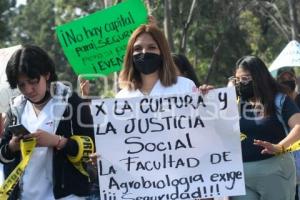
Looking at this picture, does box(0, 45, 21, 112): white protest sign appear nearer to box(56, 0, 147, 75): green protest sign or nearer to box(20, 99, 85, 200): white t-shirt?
box(56, 0, 147, 75): green protest sign

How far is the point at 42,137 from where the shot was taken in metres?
3.89

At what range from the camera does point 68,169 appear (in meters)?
4.05

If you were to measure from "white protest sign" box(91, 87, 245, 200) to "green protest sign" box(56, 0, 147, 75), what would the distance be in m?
2.77

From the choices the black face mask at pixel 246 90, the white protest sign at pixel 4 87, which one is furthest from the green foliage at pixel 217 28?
the black face mask at pixel 246 90

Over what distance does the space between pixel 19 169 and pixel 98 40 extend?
11.9 feet

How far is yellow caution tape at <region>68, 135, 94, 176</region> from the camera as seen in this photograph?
404 centimetres

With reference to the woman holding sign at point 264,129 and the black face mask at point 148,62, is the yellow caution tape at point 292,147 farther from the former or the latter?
the black face mask at point 148,62

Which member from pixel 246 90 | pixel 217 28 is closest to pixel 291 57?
pixel 246 90

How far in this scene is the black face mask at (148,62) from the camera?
470cm

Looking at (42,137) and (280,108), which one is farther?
(280,108)

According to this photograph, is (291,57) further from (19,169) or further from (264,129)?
(19,169)

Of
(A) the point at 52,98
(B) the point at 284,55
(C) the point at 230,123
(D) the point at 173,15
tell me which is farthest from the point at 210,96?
(D) the point at 173,15

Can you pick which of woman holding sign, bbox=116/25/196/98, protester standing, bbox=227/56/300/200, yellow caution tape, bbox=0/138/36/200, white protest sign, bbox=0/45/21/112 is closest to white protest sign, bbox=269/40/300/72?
white protest sign, bbox=0/45/21/112

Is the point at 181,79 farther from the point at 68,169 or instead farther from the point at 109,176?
the point at 68,169
